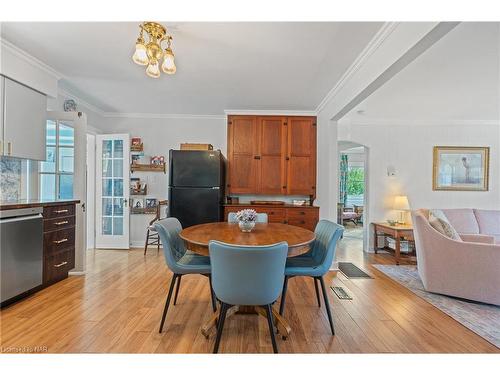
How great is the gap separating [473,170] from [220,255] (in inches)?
210

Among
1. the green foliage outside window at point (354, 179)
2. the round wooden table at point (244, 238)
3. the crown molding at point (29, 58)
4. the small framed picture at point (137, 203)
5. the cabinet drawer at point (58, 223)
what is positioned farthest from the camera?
the green foliage outside window at point (354, 179)

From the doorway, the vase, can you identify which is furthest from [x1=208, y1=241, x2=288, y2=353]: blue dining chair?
the doorway

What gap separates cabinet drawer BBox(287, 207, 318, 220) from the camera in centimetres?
398

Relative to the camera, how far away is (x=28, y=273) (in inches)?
97.2

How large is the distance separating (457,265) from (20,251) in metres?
4.29

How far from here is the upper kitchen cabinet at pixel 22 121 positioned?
249cm

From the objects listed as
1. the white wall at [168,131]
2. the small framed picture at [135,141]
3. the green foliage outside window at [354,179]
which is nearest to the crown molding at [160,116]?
the white wall at [168,131]

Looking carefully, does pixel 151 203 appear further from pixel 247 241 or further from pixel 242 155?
pixel 247 241

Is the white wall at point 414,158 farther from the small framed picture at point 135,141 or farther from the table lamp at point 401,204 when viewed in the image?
the small framed picture at point 135,141

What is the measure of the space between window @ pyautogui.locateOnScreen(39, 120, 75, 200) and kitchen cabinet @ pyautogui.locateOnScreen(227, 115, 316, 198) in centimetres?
219

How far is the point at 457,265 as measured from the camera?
2643mm

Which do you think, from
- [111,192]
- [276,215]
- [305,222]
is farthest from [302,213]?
[111,192]

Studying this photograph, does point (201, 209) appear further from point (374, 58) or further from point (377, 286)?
point (374, 58)

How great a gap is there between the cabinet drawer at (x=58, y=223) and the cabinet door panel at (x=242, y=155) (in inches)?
86.9
